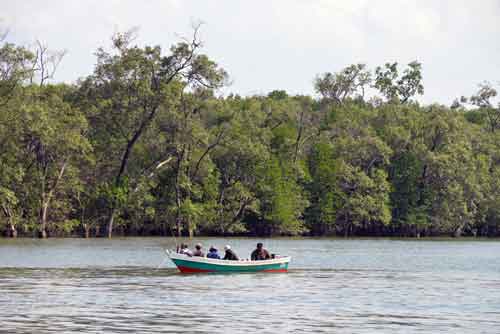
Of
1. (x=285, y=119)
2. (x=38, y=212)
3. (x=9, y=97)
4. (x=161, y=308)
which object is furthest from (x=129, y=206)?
(x=161, y=308)

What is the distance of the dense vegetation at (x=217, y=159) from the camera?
95312 millimetres

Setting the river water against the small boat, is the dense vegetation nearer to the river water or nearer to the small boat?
the river water

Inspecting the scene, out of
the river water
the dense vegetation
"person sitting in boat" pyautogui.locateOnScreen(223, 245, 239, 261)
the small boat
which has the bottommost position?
the river water

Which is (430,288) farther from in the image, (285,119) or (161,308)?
(285,119)

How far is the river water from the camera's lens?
31.0 metres

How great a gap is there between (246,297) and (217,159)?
72.1m

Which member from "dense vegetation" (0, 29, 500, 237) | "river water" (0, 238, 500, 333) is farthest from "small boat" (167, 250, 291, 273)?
"dense vegetation" (0, 29, 500, 237)

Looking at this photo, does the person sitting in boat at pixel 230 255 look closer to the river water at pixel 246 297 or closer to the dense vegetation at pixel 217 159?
the river water at pixel 246 297

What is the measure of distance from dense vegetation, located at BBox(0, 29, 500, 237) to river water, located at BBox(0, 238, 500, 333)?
98.1 ft

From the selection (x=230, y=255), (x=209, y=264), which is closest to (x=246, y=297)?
(x=209, y=264)

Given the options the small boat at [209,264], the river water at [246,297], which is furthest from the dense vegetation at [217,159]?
the small boat at [209,264]

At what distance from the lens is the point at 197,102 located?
337 ft

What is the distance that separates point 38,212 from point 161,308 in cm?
6229

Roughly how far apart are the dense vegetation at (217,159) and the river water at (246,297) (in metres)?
29.9
